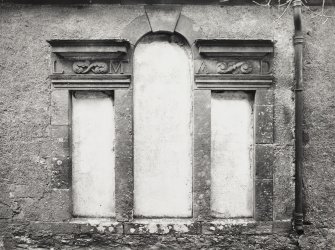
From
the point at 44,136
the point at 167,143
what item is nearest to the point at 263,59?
the point at 167,143

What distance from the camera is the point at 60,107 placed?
4492mm

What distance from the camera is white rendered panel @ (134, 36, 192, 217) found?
4.62 m

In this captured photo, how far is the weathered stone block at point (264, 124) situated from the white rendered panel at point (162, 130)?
3.31 ft

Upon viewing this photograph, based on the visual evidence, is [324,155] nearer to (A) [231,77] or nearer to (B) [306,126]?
(B) [306,126]


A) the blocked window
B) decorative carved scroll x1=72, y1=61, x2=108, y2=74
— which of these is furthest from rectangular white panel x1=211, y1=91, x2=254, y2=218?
decorative carved scroll x1=72, y1=61, x2=108, y2=74

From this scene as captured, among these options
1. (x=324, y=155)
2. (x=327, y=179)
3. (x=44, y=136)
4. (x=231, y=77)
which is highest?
(x=231, y=77)

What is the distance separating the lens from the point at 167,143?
4.64 metres

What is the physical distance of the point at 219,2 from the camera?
450cm

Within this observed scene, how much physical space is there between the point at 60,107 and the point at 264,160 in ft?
10.3

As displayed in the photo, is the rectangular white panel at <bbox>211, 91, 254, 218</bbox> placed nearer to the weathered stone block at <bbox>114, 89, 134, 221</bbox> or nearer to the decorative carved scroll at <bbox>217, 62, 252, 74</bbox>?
the decorative carved scroll at <bbox>217, 62, 252, 74</bbox>

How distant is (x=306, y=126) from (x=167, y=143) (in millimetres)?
2101

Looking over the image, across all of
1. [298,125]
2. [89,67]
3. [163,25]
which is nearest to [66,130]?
[89,67]

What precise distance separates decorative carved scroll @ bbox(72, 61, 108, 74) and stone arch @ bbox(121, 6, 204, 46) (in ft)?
1.78

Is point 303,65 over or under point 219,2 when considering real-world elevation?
under
